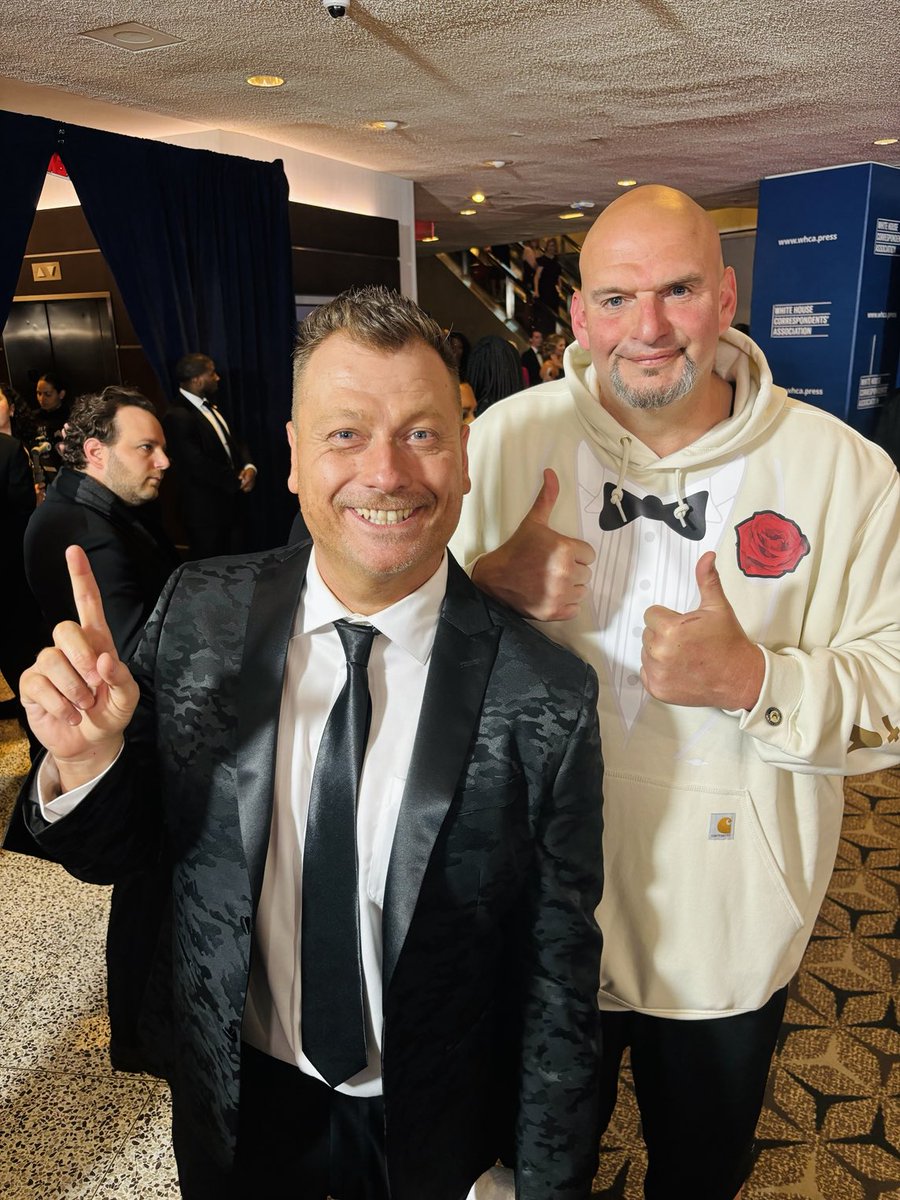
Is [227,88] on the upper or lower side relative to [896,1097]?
upper

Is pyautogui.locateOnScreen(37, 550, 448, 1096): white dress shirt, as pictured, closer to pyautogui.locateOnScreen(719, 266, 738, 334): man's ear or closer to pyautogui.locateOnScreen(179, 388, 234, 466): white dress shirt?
pyautogui.locateOnScreen(719, 266, 738, 334): man's ear

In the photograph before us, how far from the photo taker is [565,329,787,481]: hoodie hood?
1382 millimetres

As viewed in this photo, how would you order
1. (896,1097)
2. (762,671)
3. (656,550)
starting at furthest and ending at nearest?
(896,1097) → (656,550) → (762,671)

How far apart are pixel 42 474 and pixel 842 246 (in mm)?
6470

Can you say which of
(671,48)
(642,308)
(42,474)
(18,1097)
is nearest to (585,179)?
(671,48)

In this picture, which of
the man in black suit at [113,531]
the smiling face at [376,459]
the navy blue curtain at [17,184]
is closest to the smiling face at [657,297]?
the smiling face at [376,459]

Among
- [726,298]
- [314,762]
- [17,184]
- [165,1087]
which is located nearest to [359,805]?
[314,762]

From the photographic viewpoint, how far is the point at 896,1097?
236 cm

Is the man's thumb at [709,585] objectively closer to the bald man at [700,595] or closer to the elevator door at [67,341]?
the bald man at [700,595]

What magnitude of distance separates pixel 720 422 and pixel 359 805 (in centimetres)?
85

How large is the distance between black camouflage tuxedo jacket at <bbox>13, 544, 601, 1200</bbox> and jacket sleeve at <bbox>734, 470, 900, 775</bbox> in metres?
0.31

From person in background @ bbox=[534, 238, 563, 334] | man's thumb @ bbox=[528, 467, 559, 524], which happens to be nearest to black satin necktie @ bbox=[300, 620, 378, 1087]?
man's thumb @ bbox=[528, 467, 559, 524]

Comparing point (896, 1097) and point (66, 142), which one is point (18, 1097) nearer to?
point (896, 1097)

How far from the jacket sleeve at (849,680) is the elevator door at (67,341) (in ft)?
21.8
